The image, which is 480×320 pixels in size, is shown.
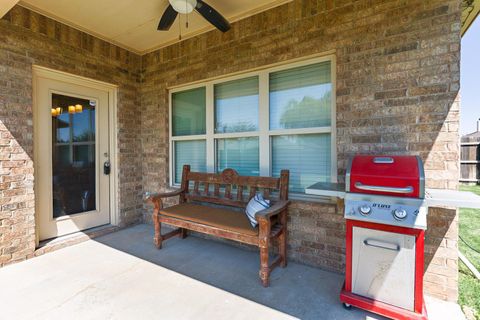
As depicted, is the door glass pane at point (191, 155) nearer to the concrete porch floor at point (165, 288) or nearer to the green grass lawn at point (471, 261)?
Result: the concrete porch floor at point (165, 288)

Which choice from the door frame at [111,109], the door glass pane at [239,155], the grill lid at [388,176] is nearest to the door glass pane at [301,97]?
the door glass pane at [239,155]

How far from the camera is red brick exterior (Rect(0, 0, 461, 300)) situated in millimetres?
2129

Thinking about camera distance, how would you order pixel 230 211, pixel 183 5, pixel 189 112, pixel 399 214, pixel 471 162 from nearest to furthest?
pixel 399 214 → pixel 183 5 → pixel 230 211 → pixel 189 112 → pixel 471 162

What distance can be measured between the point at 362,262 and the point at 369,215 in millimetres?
414

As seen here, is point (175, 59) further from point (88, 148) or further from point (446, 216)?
point (446, 216)

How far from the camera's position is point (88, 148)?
375 centimetres

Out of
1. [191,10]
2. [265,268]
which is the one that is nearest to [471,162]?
[265,268]

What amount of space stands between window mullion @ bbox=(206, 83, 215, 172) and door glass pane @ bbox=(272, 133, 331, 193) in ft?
3.21

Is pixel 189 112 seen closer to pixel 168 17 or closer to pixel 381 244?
pixel 168 17

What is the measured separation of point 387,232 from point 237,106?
2.36 m

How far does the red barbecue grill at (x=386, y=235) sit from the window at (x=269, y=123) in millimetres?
802

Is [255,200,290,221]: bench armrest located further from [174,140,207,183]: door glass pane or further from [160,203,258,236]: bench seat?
[174,140,207,183]: door glass pane

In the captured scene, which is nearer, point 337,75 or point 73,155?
point 337,75

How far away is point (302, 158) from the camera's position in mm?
2920
